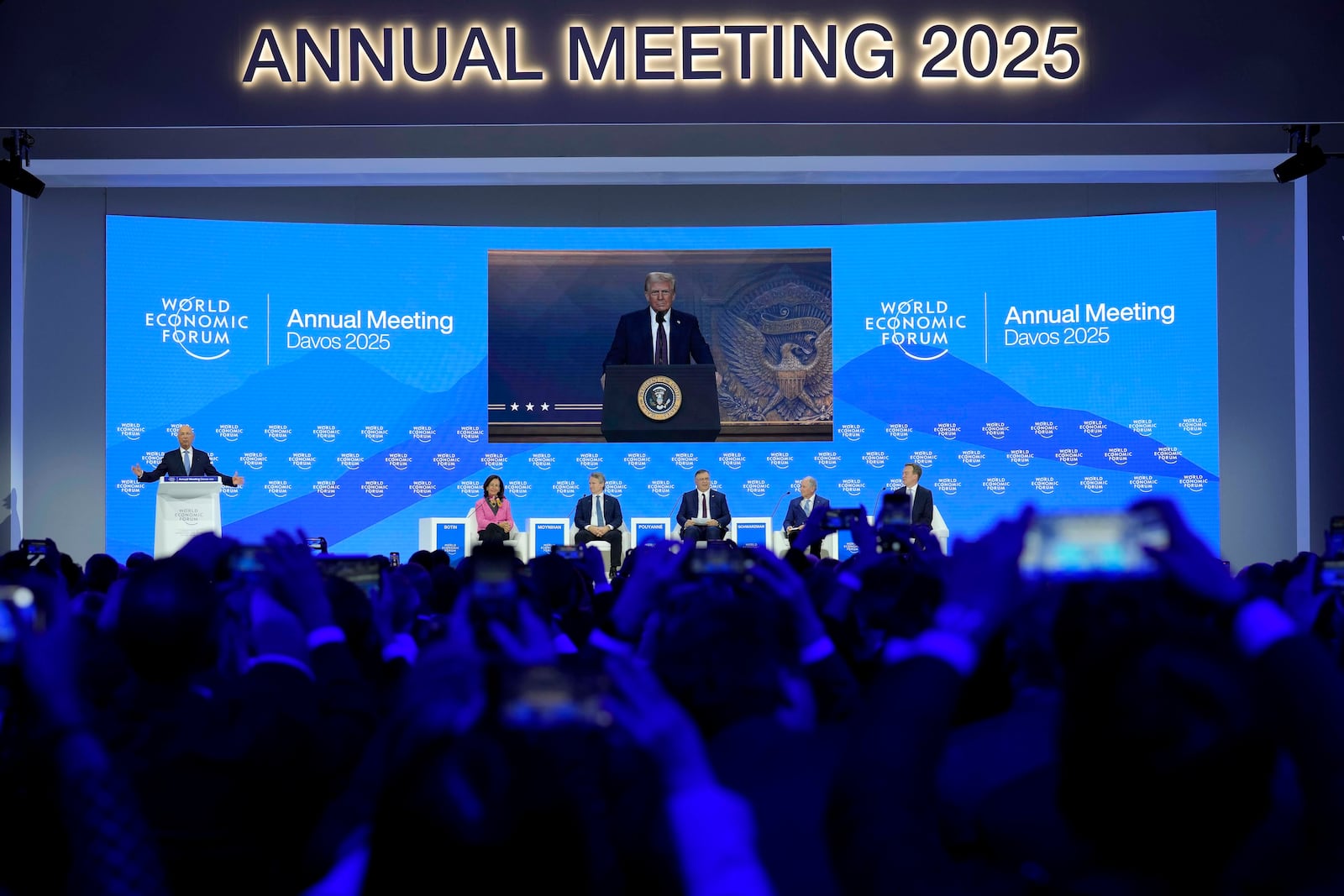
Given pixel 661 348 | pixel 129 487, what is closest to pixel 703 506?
pixel 661 348

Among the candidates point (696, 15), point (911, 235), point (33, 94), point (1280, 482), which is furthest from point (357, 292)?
point (1280, 482)

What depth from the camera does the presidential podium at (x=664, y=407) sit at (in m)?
7.80

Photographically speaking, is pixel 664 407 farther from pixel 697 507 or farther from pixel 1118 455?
pixel 1118 455

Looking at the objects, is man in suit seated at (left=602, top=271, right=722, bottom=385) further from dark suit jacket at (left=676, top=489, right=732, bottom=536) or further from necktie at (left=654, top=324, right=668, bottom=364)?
dark suit jacket at (left=676, top=489, right=732, bottom=536)

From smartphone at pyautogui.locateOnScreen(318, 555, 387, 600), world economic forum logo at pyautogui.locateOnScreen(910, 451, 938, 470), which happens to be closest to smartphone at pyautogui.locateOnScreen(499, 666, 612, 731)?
smartphone at pyautogui.locateOnScreen(318, 555, 387, 600)

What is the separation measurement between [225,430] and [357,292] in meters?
1.70

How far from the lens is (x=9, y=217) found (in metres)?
8.14

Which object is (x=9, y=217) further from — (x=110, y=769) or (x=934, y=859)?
(x=934, y=859)

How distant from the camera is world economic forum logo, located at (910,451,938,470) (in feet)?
31.8

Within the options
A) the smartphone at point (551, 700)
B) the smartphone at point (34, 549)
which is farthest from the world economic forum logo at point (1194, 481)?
the smartphone at point (551, 700)

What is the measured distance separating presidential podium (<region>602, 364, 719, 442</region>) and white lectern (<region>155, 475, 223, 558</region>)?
122 inches

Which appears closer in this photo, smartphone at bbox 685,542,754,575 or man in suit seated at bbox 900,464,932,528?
smartphone at bbox 685,542,754,575

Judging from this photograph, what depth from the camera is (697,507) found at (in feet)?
30.1

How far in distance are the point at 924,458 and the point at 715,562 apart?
26.3ft
